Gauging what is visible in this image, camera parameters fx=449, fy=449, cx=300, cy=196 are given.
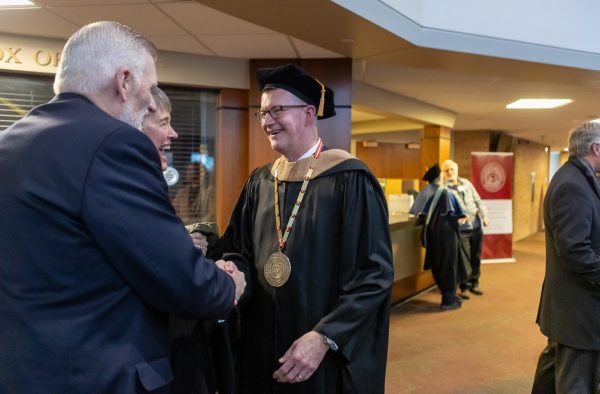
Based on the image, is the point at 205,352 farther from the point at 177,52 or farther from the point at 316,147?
the point at 177,52

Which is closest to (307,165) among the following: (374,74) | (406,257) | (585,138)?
(585,138)

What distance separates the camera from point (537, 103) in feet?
21.0

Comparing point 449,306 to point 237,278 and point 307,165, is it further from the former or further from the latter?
point 237,278

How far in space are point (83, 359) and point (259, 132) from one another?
3.45m

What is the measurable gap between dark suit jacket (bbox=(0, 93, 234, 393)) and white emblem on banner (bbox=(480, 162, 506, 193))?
7.84m

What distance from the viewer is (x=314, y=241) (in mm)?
1554

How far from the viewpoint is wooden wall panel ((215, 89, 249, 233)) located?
427 cm

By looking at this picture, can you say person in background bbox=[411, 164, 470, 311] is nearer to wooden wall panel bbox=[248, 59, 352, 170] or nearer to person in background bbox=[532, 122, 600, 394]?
wooden wall panel bbox=[248, 59, 352, 170]

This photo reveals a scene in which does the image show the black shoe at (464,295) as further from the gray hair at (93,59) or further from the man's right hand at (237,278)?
the gray hair at (93,59)

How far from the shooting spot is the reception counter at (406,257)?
5.11 m

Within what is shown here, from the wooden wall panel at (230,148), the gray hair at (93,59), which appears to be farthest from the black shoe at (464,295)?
the gray hair at (93,59)

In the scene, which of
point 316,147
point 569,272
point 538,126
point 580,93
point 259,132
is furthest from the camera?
point 538,126

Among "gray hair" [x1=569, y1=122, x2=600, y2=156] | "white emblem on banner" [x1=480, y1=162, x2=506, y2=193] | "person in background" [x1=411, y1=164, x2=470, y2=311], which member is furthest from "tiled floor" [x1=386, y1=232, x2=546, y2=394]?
"white emblem on banner" [x1=480, y1=162, x2=506, y2=193]

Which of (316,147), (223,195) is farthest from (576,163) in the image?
(223,195)
